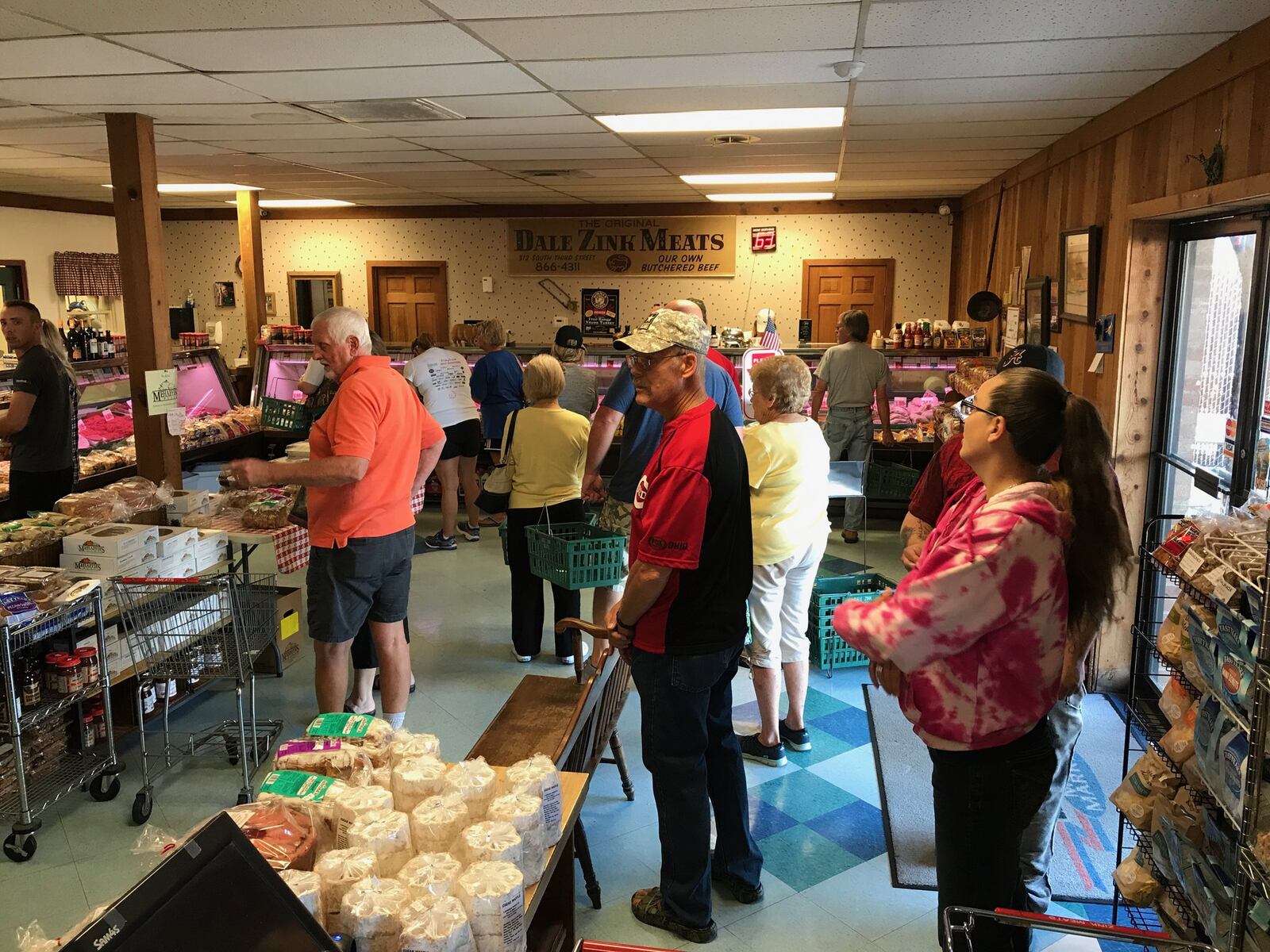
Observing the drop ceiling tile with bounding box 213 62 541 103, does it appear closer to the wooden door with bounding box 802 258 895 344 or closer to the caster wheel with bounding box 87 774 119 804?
the caster wheel with bounding box 87 774 119 804

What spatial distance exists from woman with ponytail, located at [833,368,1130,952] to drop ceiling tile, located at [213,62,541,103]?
2628 mm

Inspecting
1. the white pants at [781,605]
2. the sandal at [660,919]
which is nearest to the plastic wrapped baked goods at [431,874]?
the sandal at [660,919]

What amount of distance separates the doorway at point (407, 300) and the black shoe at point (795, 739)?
29.4 ft

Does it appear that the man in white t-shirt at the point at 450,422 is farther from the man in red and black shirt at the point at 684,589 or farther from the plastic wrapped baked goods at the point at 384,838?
the plastic wrapped baked goods at the point at 384,838

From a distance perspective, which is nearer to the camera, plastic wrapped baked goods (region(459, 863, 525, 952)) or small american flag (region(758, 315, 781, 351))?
plastic wrapped baked goods (region(459, 863, 525, 952))

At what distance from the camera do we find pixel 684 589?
2.69 meters

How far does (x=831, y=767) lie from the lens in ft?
13.2

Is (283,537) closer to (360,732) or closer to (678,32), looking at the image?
(360,732)

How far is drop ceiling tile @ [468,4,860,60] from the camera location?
3031 mm

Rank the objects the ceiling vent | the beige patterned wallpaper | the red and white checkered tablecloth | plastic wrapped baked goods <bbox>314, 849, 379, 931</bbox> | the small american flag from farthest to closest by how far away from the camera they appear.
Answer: the beige patterned wallpaper → the small american flag → the ceiling vent → the red and white checkered tablecloth → plastic wrapped baked goods <bbox>314, 849, 379, 931</bbox>

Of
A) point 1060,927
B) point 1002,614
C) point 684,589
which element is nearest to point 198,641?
point 684,589

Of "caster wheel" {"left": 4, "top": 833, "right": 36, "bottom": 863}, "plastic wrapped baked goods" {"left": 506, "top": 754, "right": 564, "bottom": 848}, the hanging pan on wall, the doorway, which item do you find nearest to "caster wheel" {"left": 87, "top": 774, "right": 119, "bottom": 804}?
"caster wheel" {"left": 4, "top": 833, "right": 36, "bottom": 863}

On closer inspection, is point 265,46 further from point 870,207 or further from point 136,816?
point 870,207

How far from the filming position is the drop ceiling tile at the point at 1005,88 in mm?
4059
